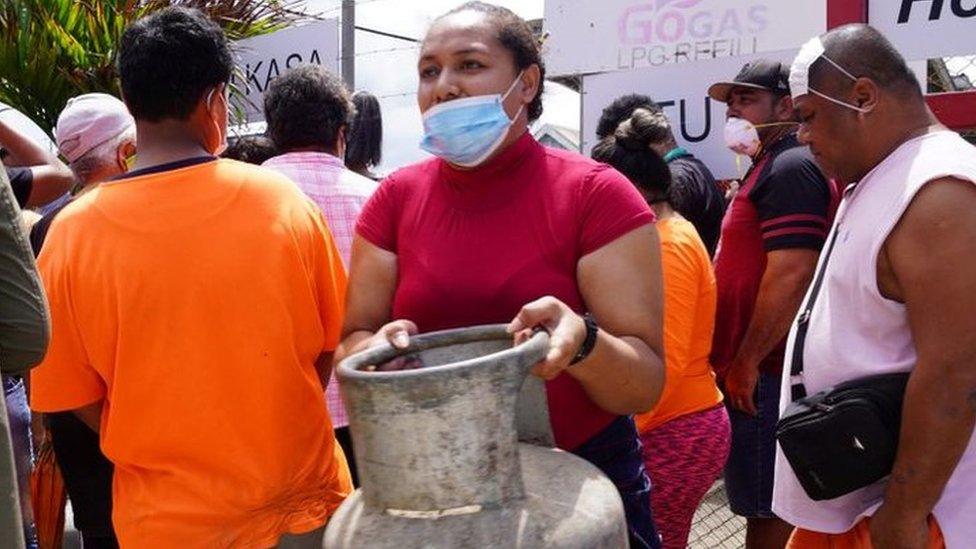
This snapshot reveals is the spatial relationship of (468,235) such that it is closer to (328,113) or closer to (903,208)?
(903,208)

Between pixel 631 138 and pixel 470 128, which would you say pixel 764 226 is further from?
pixel 470 128

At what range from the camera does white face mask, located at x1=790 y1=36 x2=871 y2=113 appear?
251 centimetres

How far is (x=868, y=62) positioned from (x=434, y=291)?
1.13 meters

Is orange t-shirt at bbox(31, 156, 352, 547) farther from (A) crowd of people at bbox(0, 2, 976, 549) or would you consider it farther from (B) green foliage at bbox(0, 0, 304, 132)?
(B) green foliage at bbox(0, 0, 304, 132)

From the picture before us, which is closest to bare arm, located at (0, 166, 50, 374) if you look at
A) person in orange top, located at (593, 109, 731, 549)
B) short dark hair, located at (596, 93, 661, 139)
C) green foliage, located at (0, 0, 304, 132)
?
person in orange top, located at (593, 109, 731, 549)

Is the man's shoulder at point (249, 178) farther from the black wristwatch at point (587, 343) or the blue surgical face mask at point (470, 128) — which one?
the black wristwatch at point (587, 343)

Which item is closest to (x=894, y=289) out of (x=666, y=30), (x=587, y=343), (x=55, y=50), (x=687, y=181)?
(x=587, y=343)

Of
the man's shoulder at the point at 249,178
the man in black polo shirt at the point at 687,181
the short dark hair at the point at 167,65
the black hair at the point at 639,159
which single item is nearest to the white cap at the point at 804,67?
the black hair at the point at 639,159

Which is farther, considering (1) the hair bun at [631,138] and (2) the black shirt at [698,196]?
(2) the black shirt at [698,196]

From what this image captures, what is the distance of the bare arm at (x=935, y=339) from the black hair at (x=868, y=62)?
0.36 metres

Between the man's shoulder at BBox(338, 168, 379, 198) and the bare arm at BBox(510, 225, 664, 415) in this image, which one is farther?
the man's shoulder at BBox(338, 168, 379, 198)

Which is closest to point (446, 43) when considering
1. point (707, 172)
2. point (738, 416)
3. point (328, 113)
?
point (328, 113)

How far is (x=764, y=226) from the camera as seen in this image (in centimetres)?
383

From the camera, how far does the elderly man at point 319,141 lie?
3607mm
